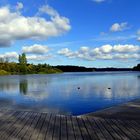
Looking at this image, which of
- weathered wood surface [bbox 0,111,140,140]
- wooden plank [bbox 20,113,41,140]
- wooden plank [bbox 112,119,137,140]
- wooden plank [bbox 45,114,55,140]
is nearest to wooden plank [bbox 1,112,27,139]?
weathered wood surface [bbox 0,111,140,140]

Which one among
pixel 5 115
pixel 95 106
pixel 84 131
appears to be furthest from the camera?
pixel 95 106

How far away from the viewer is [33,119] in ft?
31.9

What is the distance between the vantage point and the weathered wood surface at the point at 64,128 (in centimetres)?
725

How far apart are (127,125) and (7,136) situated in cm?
380

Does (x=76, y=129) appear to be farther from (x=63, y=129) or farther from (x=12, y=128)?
(x=12, y=128)

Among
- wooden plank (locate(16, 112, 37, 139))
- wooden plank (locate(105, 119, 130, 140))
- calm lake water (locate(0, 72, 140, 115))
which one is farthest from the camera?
calm lake water (locate(0, 72, 140, 115))

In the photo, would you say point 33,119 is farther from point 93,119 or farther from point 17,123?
point 93,119

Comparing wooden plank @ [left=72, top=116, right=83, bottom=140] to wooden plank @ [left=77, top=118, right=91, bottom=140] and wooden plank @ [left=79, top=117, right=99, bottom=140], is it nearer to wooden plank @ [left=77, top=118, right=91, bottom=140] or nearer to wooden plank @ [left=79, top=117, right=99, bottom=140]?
wooden plank @ [left=77, top=118, right=91, bottom=140]

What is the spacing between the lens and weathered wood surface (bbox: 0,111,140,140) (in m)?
7.25

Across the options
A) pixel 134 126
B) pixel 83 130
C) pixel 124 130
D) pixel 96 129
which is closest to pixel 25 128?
pixel 83 130

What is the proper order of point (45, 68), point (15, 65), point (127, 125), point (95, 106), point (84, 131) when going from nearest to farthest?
point (84, 131) < point (127, 125) < point (95, 106) < point (15, 65) < point (45, 68)

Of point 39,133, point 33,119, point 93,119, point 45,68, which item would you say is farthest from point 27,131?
point 45,68

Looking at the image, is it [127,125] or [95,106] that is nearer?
[127,125]

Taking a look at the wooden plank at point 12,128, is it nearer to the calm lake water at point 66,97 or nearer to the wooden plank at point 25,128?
the wooden plank at point 25,128
